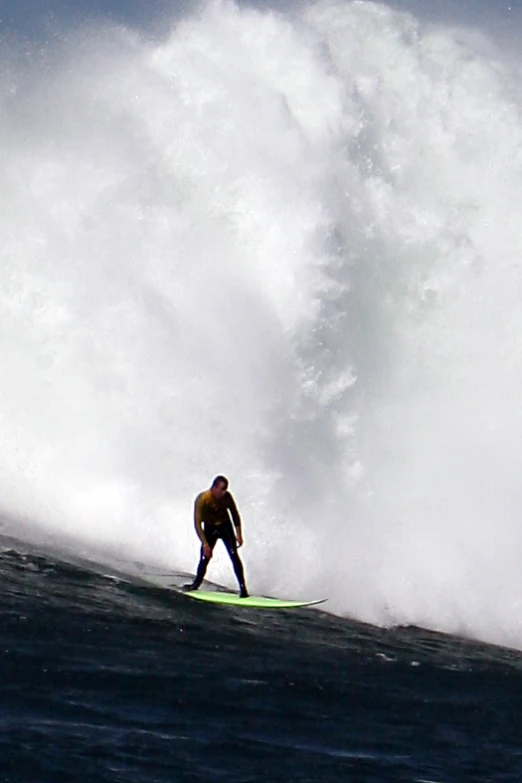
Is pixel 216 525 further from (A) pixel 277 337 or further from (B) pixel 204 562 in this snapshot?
(A) pixel 277 337

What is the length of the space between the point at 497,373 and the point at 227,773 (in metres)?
10.2

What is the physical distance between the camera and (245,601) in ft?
52.7

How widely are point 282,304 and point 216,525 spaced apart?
4.17 meters

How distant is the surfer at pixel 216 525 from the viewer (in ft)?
52.5

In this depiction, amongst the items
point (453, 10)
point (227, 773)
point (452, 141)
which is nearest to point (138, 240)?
point (452, 141)

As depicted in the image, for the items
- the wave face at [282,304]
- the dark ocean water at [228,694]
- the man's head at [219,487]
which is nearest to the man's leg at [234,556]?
the dark ocean water at [228,694]

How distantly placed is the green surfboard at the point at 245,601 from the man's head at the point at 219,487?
118 cm

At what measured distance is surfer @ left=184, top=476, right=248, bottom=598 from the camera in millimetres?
16016

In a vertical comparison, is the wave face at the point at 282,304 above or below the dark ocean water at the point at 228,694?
above

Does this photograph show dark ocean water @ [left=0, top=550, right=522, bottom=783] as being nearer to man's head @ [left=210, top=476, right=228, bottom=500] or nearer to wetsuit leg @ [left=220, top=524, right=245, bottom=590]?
wetsuit leg @ [left=220, top=524, right=245, bottom=590]

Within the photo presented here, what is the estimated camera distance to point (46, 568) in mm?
16688

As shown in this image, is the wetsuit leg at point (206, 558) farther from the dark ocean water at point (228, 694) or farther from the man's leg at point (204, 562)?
the dark ocean water at point (228, 694)

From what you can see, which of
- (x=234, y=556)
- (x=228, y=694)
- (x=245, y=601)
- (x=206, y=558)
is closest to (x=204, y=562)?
(x=206, y=558)

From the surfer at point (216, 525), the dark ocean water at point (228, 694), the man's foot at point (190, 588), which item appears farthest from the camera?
the man's foot at point (190, 588)
